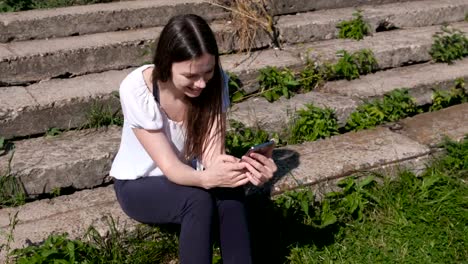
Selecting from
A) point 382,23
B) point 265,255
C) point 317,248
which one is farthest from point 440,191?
point 382,23

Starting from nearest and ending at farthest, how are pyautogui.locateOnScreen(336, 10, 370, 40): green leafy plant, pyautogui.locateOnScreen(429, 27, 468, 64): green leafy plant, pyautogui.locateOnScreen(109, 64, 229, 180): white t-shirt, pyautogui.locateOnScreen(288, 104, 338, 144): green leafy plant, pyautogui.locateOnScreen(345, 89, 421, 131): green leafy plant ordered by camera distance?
pyautogui.locateOnScreen(109, 64, 229, 180): white t-shirt
pyautogui.locateOnScreen(288, 104, 338, 144): green leafy plant
pyautogui.locateOnScreen(345, 89, 421, 131): green leafy plant
pyautogui.locateOnScreen(429, 27, 468, 64): green leafy plant
pyautogui.locateOnScreen(336, 10, 370, 40): green leafy plant

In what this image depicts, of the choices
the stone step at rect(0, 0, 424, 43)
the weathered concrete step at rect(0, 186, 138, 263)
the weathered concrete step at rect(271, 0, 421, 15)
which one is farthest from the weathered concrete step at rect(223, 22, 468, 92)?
the weathered concrete step at rect(0, 186, 138, 263)

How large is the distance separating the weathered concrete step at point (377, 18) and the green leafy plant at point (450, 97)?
41.7 inches

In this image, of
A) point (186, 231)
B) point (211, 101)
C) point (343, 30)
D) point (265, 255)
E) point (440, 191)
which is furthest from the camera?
point (343, 30)

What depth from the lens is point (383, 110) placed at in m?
4.64

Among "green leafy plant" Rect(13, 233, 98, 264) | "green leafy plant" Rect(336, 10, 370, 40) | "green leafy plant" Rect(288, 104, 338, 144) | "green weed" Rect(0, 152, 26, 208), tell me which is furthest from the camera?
"green leafy plant" Rect(336, 10, 370, 40)

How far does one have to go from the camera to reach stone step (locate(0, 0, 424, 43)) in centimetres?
507

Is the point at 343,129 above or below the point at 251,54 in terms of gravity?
below

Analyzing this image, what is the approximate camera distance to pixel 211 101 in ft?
11.1

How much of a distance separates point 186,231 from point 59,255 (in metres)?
0.63

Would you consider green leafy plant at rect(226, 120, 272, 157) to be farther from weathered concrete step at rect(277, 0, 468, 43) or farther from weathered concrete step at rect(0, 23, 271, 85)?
weathered concrete step at rect(277, 0, 468, 43)

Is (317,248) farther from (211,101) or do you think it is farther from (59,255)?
(59,255)

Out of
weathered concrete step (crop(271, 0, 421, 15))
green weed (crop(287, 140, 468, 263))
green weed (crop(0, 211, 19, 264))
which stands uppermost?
weathered concrete step (crop(271, 0, 421, 15))

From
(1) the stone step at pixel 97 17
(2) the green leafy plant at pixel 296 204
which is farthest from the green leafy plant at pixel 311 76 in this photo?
(2) the green leafy plant at pixel 296 204
